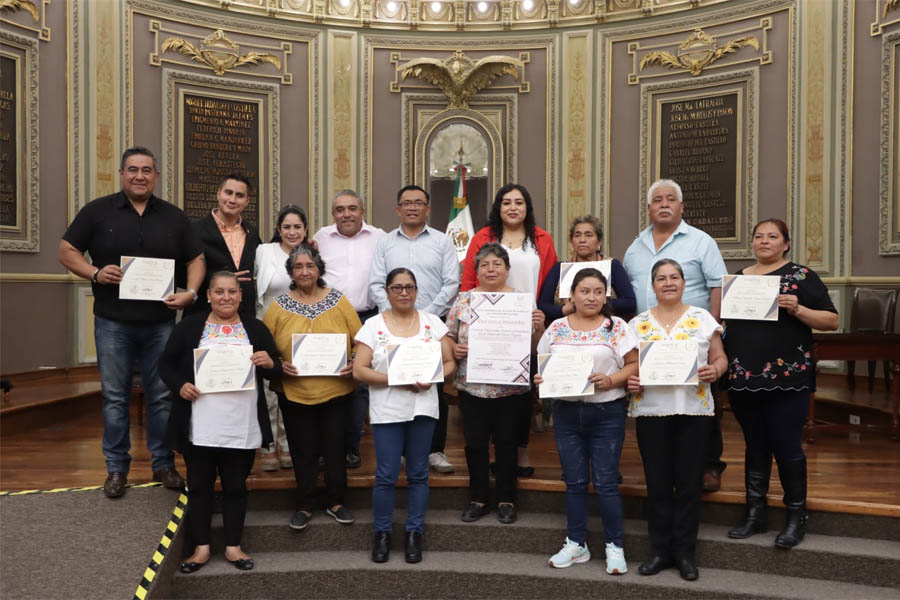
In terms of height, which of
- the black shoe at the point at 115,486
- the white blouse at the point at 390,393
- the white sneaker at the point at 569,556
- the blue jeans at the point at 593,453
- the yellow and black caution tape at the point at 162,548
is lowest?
the white sneaker at the point at 569,556

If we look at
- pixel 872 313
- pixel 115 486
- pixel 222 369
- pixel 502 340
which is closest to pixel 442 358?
pixel 502 340

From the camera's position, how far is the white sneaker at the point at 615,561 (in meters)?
3.17

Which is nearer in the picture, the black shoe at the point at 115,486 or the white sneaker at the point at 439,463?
the black shoe at the point at 115,486

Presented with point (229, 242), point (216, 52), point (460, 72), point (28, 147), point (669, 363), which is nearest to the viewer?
point (669, 363)

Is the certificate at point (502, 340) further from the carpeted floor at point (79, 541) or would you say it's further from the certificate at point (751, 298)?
the carpeted floor at point (79, 541)

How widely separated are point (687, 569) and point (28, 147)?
6566 mm

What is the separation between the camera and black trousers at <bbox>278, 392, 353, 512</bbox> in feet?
11.3

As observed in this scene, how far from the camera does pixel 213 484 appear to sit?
3295 millimetres

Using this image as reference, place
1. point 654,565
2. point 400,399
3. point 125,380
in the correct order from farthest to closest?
1. point 125,380
2. point 400,399
3. point 654,565

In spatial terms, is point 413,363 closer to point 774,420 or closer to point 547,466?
point 547,466

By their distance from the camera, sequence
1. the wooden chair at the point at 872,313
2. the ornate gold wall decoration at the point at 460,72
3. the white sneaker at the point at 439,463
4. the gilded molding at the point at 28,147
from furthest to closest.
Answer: the ornate gold wall decoration at the point at 460,72 < the gilded molding at the point at 28,147 < the wooden chair at the point at 872,313 < the white sneaker at the point at 439,463

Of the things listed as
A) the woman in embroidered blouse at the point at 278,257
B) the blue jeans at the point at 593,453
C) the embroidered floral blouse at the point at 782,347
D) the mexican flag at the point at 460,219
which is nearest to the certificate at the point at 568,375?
the blue jeans at the point at 593,453

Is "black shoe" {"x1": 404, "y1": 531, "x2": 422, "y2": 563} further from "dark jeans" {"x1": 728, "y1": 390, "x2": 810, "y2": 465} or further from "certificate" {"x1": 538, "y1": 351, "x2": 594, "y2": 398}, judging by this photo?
"dark jeans" {"x1": 728, "y1": 390, "x2": 810, "y2": 465}

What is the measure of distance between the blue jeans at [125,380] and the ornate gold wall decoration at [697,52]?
242 inches
